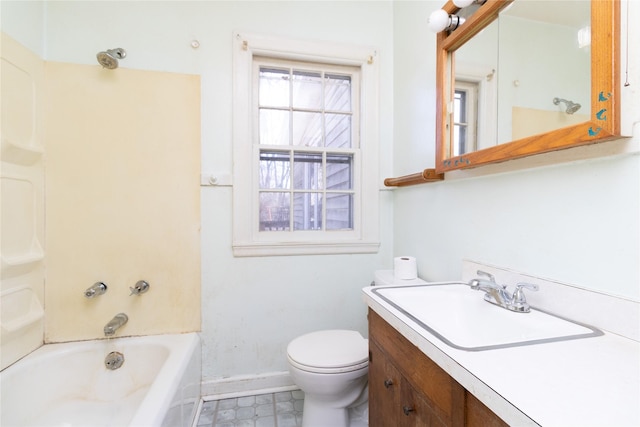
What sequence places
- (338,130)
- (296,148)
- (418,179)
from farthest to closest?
(338,130) → (296,148) → (418,179)

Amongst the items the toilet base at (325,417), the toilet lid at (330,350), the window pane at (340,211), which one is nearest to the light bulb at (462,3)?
the window pane at (340,211)

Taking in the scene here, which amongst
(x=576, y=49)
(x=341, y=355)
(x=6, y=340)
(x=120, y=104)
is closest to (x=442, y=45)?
(x=576, y=49)

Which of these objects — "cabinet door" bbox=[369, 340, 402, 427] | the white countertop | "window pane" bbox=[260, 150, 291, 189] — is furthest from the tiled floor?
"window pane" bbox=[260, 150, 291, 189]

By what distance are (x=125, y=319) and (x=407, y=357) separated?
64.4 inches

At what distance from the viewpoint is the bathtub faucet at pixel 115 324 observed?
1.50m

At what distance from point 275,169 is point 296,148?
20 cm

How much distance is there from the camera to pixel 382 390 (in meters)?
0.99

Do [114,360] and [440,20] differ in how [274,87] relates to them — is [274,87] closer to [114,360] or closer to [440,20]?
[440,20]

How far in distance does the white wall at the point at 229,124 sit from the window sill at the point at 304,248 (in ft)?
0.14

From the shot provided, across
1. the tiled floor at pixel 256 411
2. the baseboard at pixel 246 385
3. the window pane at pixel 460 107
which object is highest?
the window pane at pixel 460 107

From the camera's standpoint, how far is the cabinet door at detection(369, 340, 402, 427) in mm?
889

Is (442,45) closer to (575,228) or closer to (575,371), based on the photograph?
(575,228)

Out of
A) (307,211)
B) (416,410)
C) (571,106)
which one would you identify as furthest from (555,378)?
(307,211)

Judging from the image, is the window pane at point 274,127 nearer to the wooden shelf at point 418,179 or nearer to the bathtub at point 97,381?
the wooden shelf at point 418,179
